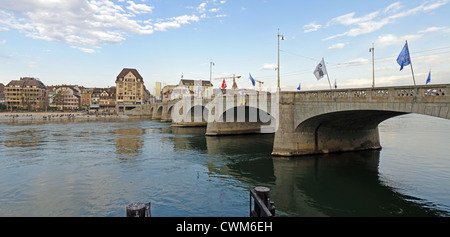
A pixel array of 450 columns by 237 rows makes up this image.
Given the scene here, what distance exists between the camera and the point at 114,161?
30688 mm

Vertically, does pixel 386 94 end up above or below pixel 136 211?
above

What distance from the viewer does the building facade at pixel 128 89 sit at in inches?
6432

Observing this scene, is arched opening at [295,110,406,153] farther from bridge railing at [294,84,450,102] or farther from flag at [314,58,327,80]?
flag at [314,58,327,80]

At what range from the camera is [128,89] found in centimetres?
16625

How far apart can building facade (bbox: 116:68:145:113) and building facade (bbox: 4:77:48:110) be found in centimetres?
4174

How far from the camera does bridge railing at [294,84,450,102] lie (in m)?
17.9

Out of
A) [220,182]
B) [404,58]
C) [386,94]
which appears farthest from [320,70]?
[220,182]

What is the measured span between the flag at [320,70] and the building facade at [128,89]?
482 ft

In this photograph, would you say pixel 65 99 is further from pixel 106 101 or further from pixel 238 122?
pixel 238 122

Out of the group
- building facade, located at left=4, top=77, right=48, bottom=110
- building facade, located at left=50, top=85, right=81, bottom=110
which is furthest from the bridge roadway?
building facade, located at left=50, top=85, right=81, bottom=110

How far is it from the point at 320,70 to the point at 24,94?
168862mm

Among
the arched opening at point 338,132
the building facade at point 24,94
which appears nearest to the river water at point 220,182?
the arched opening at point 338,132
